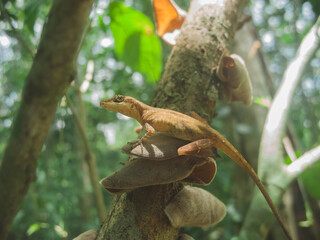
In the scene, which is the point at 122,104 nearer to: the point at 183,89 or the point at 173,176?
the point at 183,89

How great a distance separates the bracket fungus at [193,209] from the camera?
1402 mm

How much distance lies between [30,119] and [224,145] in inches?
57.5

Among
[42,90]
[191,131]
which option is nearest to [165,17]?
[191,131]

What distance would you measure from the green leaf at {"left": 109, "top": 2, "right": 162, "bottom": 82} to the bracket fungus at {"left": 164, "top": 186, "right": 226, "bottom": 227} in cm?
163

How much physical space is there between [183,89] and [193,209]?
0.81 m

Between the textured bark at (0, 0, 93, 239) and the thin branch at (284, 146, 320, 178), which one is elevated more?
the textured bark at (0, 0, 93, 239)

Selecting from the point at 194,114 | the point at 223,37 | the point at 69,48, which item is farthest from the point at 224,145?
the point at 69,48

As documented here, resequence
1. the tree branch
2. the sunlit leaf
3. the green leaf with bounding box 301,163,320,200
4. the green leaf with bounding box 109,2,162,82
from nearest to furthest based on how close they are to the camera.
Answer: the green leaf with bounding box 301,163,320,200 < the tree branch < the sunlit leaf < the green leaf with bounding box 109,2,162,82

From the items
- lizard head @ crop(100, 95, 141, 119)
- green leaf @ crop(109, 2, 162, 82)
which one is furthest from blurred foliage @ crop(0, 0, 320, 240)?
lizard head @ crop(100, 95, 141, 119)

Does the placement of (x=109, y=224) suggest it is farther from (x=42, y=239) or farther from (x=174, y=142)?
(x=42, y=239)

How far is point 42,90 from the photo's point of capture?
2.44 ft

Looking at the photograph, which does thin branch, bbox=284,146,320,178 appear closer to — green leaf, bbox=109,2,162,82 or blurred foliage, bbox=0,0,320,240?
blurred foliage, bbox=0,0,320,240

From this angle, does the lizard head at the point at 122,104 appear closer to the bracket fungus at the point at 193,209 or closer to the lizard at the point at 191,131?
the lizard at the point at 191,131

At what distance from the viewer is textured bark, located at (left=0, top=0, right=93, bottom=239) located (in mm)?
733
